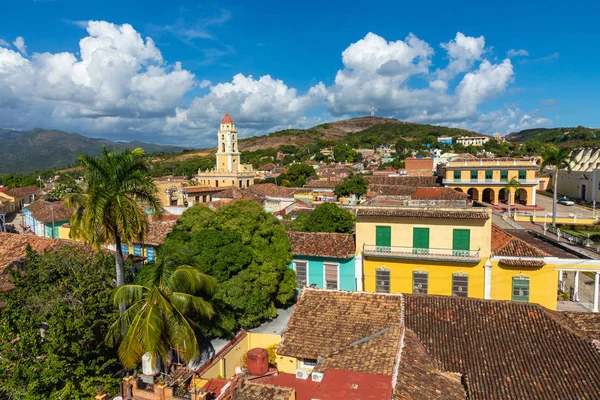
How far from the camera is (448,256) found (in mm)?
17719

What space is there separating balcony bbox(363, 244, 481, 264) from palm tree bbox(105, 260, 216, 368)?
9.95 meters

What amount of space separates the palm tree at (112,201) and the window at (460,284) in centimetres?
1310

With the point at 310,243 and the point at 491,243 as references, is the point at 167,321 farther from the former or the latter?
the point at 491,243

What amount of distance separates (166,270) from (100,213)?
2359 millimetres

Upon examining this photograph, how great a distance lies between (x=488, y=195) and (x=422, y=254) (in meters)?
36.3

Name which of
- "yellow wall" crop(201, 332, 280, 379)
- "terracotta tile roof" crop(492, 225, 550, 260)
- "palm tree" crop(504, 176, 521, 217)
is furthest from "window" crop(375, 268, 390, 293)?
"palm tree" crop(504, 176, 521, 217)

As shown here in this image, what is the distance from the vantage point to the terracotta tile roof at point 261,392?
27.3ft

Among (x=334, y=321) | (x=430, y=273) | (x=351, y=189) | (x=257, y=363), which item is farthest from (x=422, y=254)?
(x=351, y=189)

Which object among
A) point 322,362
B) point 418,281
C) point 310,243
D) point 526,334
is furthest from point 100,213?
point 418,281

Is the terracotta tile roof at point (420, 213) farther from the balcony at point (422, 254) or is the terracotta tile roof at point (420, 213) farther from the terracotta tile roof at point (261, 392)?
the terracotta tile roof at point (261, 392)

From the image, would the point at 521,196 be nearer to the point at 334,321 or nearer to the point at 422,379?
the point at 334,321

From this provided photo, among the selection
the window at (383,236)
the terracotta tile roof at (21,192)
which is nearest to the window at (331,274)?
the window at (383,236)

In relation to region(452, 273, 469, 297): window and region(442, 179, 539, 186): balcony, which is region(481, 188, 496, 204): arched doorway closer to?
region(442, 179, 539, 186): balcony

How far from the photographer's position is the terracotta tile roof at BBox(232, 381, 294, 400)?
8312 mm
